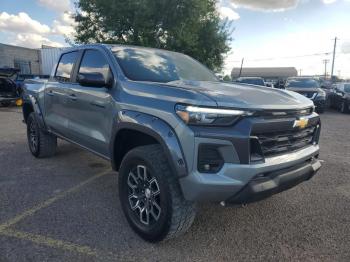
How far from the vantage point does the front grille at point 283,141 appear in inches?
107

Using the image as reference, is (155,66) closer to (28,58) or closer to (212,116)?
(212,116)

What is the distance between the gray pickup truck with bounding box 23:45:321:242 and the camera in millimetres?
2555

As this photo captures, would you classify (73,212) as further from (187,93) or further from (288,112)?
(288,112)

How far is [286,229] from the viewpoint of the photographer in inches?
131

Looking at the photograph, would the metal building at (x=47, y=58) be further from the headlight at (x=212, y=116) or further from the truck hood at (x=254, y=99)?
the headlight at (x=212, y=116)

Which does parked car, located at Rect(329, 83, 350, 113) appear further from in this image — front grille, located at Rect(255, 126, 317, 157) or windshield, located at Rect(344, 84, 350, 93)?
front grille, located at Rect(255, 126, 317, 157)

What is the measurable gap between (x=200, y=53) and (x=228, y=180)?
66.4 ft

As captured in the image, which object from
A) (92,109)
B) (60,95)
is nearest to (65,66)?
(60,95)

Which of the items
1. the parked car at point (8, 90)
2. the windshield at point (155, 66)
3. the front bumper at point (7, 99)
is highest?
the windshield at point (155, 66)

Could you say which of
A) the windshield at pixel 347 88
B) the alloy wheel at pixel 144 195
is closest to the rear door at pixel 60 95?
the alloy wheel at pixel 144 195

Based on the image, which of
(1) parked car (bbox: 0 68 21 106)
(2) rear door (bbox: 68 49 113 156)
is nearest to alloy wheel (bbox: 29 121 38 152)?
(2) rear door (bbox: 68 49 113 156)

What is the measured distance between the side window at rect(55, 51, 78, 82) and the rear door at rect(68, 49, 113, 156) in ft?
1.04

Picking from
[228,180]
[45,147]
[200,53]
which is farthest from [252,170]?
[200,53]

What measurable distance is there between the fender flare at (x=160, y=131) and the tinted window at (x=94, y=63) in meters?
0.68
